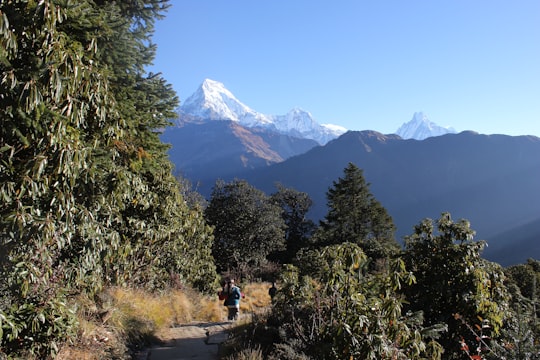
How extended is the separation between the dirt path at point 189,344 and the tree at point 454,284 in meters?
4.06

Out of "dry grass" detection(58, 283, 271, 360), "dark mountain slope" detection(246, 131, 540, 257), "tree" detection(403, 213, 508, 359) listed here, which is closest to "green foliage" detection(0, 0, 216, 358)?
"dry grass" detection(58, 283, 271, 360)

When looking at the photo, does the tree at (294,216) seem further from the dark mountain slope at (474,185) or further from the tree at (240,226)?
the dark mountain slope at (474,185)

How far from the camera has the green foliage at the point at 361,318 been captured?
10.5 feet

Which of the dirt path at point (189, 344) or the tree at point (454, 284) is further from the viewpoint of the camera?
the dirt path at point (189, 344)

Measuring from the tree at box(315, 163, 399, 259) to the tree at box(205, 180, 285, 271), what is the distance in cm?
1252

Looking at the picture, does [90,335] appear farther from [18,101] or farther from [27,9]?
[27,9]

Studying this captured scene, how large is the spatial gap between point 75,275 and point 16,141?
2309mm

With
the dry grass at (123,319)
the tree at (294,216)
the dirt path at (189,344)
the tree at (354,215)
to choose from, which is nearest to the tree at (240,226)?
the tree at (354,215)

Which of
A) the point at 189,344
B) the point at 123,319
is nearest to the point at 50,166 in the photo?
the point at 123,319

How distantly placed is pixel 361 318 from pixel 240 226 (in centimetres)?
2794

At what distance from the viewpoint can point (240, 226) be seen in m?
30.8

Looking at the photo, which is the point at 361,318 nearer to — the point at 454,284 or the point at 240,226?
the point at 454,284

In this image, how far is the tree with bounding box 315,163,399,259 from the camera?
141 ft

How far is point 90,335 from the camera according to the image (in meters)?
5.40
